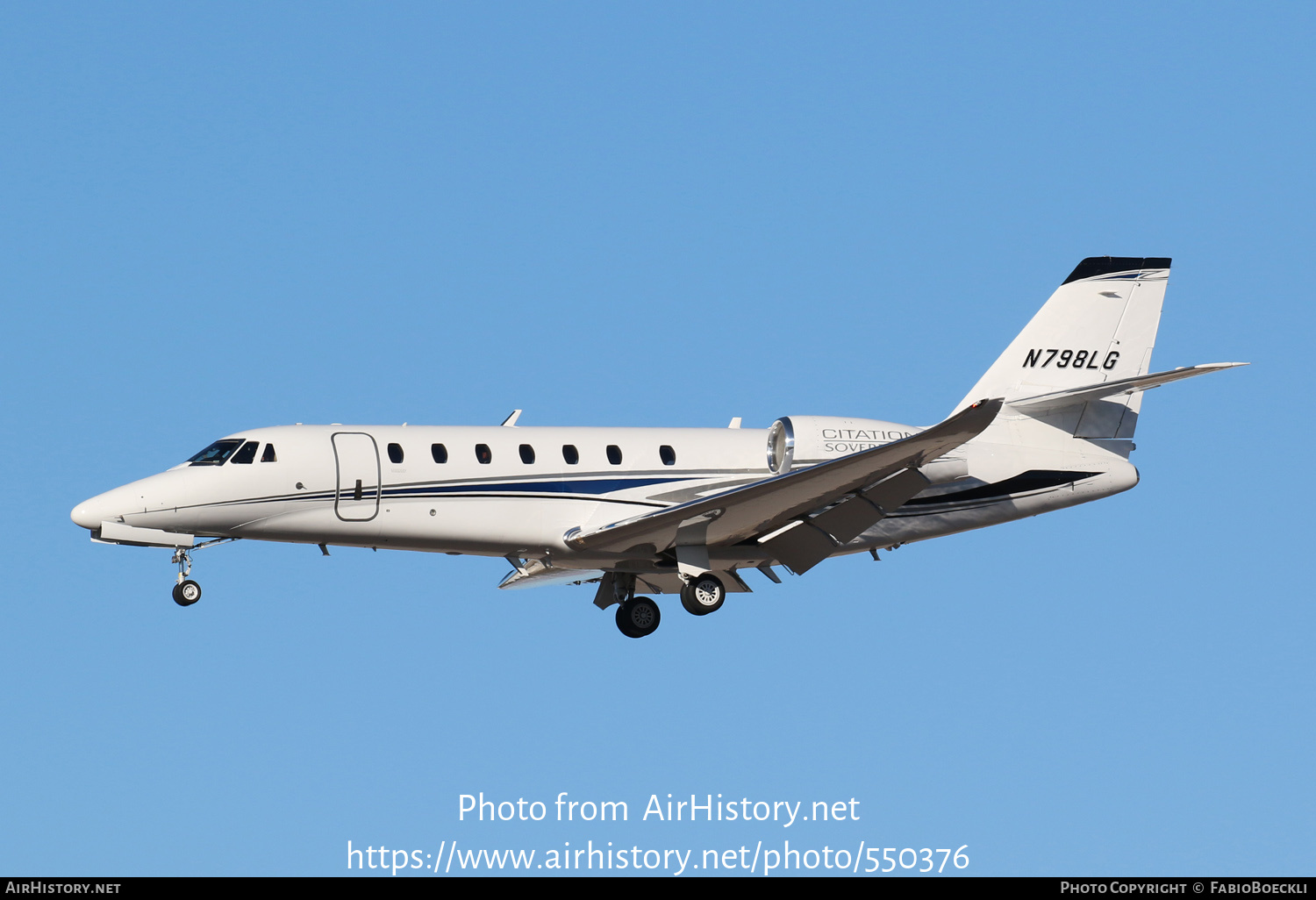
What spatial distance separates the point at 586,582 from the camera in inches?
1056

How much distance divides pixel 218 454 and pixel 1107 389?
1340 cm

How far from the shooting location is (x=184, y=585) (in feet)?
74.5

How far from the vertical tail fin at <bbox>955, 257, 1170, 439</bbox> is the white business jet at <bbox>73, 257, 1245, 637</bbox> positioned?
0.10 ft

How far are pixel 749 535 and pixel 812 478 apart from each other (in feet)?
8.09

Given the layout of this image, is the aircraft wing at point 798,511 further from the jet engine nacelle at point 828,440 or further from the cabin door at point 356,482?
the cabin door at point 356,482

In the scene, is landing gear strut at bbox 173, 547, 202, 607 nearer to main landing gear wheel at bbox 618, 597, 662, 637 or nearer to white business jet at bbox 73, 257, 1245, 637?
white business jet at bbox 73, 257, 1245, 637

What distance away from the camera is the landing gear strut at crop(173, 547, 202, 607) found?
2266cm

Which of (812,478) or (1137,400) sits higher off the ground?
(1137,400)

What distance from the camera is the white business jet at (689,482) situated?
2264cm

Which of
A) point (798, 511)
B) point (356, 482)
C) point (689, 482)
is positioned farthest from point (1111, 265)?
point (356, 482)

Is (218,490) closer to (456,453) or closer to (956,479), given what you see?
(456,453)

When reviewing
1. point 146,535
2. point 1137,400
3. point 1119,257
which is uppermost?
point 1119,257

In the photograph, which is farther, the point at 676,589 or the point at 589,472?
the point at 676,589

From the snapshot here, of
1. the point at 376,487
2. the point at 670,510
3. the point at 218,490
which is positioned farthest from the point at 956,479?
the point at 218,490
